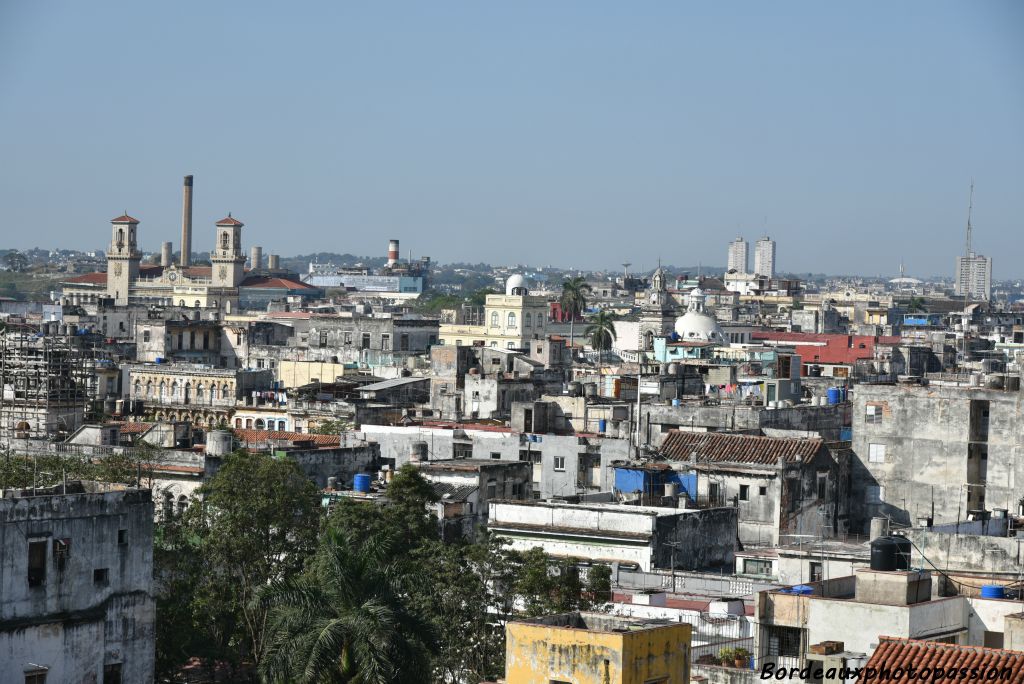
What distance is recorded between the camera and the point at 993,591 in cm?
2955

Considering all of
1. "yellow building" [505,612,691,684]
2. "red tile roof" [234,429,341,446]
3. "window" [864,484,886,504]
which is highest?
"yellow building" [505,612,691,684]

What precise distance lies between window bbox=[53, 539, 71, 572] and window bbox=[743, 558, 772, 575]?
49.2 feet

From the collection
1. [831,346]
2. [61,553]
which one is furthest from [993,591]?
[831,346]

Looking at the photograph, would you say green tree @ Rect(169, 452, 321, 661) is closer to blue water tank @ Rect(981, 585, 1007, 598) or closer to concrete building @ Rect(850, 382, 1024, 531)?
blue water tank @ Rect(981, 585, 1007, 598)

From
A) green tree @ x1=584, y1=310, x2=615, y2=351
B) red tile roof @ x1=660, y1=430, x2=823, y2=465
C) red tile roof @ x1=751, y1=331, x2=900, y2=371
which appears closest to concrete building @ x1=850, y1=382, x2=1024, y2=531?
red tile roof @ x1=660, y1=430, x2=823, y2=465

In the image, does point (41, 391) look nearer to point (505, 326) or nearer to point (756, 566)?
point (756, 566)

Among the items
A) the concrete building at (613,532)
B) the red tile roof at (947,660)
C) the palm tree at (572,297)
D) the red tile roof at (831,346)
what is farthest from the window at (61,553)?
the palm tree at (572,297)

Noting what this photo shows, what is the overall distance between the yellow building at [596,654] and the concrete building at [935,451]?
1102 inches

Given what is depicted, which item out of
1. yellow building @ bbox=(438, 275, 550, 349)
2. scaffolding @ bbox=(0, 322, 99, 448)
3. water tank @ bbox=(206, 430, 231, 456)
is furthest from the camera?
yellow building @ bbox=(438, 275, 550, 349)

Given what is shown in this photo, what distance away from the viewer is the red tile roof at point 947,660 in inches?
858

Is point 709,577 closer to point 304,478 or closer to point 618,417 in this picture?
point 304,478

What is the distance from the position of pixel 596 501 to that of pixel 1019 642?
83.4ft

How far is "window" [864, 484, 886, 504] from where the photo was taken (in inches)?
2141

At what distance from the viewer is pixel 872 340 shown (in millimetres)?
120562
